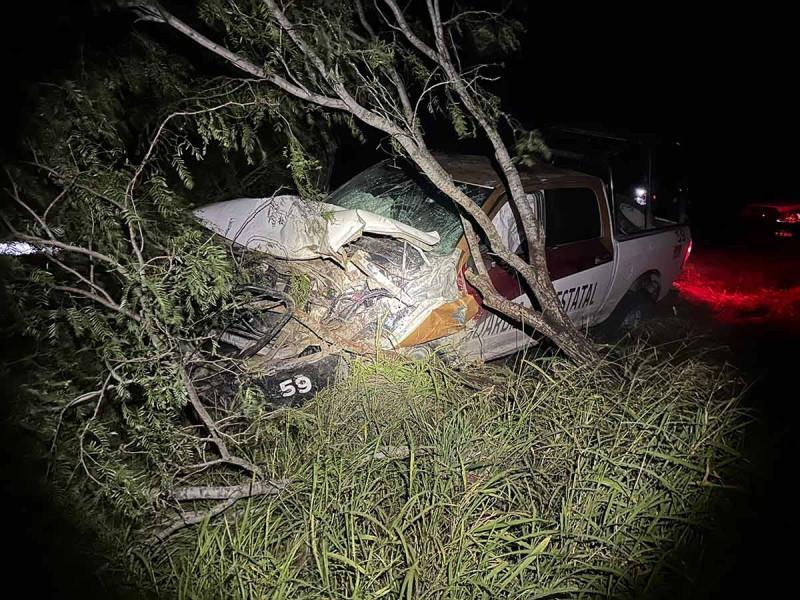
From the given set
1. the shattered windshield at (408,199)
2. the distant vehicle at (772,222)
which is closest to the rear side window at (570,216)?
the shattered windshield at (408,199)

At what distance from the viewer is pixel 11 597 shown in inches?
77.6

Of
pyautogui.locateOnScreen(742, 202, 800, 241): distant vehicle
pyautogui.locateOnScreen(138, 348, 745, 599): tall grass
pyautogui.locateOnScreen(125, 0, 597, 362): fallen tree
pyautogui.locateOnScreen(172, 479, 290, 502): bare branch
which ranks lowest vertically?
pyautogui.locateOnScreen(742, 202, 800, 241): distant vehicle

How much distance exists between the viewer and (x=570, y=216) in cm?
430

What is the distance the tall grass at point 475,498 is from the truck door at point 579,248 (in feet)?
4.58

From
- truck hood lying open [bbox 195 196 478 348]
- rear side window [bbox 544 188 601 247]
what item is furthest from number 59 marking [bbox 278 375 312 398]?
rear side window [bbox 544 188 601 247]

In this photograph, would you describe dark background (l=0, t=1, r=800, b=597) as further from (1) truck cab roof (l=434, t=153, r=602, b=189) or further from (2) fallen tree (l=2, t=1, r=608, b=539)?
(2) fallen tree (l=2, t=1, r=608, b=539)

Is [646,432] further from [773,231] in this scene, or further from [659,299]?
[773,231]

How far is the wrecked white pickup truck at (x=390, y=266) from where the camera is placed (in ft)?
10.3

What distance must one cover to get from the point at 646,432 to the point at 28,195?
322 centimetres

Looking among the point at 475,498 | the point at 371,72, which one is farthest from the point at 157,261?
the point at 475,498

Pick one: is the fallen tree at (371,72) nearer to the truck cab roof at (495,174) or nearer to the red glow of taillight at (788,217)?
the truck cab roof at (495,174)

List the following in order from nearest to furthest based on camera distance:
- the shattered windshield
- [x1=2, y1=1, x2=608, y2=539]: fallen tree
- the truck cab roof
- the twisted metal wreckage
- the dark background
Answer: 1. [x1=2, y1=1, x2=608, y2=539]: fallen tree
2. the twisted metal wreckage
3. the shattered windshield
4. the truck cab roof
5. the dark background

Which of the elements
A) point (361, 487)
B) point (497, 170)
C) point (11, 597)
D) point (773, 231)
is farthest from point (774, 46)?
point (11, 597)

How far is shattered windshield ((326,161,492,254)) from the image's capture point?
3781 mm
